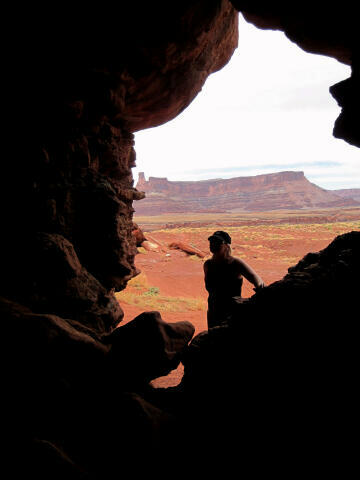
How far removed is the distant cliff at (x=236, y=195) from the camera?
5300 inches

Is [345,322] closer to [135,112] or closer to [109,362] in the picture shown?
[109,362]

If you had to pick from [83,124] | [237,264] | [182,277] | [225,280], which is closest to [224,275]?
[225,280]

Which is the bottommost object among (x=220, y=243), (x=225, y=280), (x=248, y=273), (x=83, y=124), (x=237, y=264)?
(x=225, y=280)

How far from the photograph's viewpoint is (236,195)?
159 metres

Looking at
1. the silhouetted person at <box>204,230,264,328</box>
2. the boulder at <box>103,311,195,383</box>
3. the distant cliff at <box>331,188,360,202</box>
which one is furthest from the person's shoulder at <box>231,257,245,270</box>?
the distant cliff at <box>331,188,360,202</box>

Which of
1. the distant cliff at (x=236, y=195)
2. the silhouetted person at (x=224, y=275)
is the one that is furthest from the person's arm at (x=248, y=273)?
the distant cliff at (x=236, y=195)

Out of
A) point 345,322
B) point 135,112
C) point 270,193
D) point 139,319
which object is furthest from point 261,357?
point 270,193

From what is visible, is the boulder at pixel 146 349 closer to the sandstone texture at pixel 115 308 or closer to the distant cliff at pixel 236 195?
the sandstone texture at pixel 115 308

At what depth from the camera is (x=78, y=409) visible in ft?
9.31

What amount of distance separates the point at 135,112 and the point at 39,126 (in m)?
1.83

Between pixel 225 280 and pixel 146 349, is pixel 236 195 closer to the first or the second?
pixel 225 280

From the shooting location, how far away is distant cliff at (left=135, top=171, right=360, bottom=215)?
13462 centimetres

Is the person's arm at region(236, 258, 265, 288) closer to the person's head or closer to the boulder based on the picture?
the person's head

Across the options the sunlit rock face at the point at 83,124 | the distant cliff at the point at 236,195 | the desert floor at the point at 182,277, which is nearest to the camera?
the sunlit rock face at the point at 83,124
